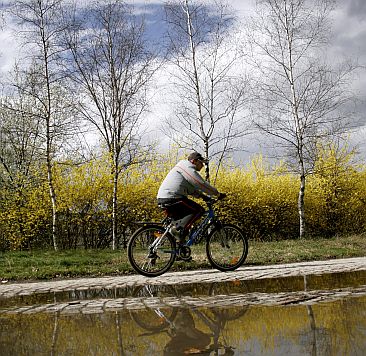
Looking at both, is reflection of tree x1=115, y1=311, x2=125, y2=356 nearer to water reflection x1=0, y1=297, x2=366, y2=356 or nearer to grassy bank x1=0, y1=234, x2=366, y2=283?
water reflection x1=0, y1=297, x2=366, y2=356

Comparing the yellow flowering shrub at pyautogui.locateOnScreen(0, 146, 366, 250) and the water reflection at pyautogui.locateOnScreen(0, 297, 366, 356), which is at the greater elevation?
the yellow flowering shrub at pyautogui.locateOnScreen(0, 146, 366, 250)

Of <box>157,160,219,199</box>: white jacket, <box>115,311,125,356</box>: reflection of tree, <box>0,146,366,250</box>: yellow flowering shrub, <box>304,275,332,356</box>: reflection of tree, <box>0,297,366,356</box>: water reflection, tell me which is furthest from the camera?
<box>0,146,366,250</box>: yellow flowering shrub

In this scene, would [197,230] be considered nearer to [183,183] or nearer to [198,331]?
[183,183]

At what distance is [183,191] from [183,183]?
0.39 ft

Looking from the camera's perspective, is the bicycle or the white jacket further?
the bicycle

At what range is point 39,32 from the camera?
17078mm

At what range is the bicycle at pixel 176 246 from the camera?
739cm

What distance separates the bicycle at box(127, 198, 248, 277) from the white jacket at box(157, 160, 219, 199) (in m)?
0.43

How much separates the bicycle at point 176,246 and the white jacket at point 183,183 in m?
0.43

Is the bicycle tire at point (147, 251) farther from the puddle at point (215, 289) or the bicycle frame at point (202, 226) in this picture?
the puddle at point (215, 289)

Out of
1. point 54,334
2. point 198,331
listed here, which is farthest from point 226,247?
point 54,334

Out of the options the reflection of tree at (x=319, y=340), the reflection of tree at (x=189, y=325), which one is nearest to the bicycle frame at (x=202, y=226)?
the reflection of tree at (x=189, y=325)

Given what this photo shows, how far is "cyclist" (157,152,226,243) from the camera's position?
23.3 ft


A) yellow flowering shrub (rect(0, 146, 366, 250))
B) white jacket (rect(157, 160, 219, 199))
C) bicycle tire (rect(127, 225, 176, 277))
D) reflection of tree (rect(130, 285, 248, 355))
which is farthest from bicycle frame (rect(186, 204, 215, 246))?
yellow flowering shrub (rect(0, 146, 366, 250))
